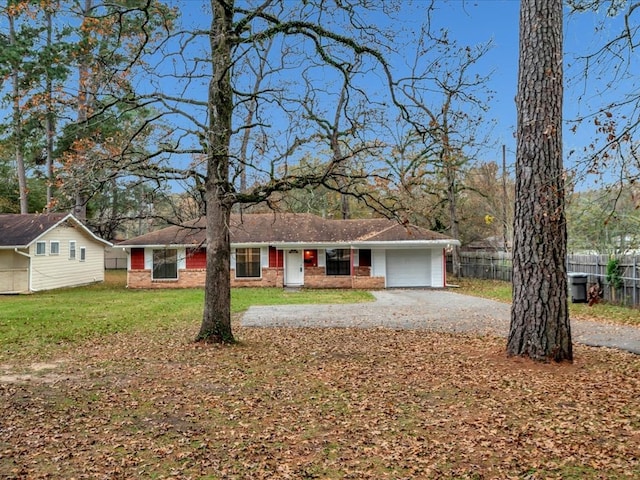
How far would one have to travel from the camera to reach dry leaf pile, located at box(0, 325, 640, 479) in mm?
3721

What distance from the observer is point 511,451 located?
3.90m

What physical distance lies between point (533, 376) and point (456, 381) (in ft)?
3.20

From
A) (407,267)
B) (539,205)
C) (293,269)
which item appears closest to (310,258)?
(293,269)

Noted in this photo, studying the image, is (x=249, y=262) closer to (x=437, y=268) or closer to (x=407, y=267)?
(x=407, y=267)

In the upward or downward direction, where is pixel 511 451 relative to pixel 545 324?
downward

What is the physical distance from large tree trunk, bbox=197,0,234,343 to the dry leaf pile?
79 cm

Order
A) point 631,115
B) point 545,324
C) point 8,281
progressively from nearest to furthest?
1. point 631,115
2. point 545,324
3. point 8,281

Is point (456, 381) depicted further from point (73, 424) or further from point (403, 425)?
point (73, 424)

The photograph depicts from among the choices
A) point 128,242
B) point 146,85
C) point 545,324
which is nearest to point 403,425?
point 545,324

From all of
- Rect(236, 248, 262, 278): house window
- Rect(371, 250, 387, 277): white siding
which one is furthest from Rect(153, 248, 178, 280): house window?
Rect(371, 250, 387, 277): white siding

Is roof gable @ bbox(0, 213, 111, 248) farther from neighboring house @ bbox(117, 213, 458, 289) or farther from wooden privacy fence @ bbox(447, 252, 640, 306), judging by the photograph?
wooden privacy fence @ bbox(447, 252, 640, 306)

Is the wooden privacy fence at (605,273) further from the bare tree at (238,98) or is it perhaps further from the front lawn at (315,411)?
the bare tree at (238,98)

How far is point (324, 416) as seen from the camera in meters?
4.89

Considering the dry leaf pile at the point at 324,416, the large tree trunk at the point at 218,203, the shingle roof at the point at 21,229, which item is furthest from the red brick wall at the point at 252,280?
the dry leaf pile at the point at 324,416
